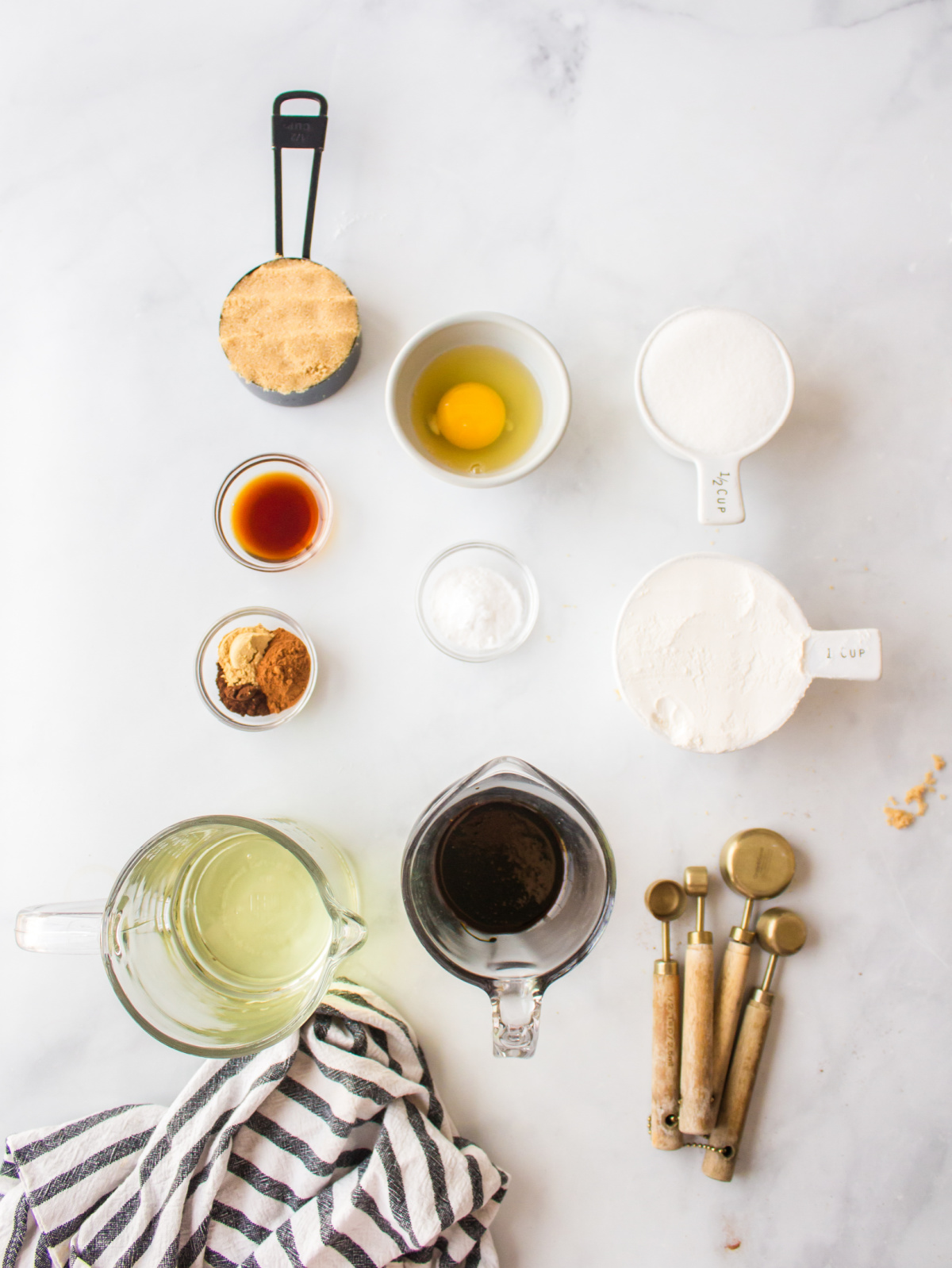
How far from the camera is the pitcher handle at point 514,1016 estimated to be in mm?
841

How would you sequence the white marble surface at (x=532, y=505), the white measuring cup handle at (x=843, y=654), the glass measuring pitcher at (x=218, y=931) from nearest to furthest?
the glass measuring pitcher at (x=218, y=931) < the white measuring cup handle at (x=843, y=654) < the white marble surface at (x=532, y=505)

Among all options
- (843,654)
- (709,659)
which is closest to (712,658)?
(709,659)

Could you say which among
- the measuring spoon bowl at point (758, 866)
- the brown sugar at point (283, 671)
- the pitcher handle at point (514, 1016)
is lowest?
the pitcher handle at point (514, 1016)

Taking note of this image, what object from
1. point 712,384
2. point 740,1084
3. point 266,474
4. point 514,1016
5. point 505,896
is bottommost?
point 740,1084

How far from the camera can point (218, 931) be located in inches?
37.4

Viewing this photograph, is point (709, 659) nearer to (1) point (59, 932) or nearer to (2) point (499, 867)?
(2) point (499, 867)

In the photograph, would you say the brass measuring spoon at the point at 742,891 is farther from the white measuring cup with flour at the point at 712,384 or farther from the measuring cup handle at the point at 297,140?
the measuring cup handle at the point at 297,140

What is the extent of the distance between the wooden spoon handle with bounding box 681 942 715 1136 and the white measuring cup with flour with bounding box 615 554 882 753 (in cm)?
28

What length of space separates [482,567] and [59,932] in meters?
0.67

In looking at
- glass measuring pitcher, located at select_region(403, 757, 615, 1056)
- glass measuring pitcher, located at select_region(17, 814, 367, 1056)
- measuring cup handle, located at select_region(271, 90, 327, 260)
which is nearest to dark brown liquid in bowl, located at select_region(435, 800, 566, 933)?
glass measuring pitcher, located at select_region(403, 757, 615, 1056)

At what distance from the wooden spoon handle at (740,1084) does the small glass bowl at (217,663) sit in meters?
0.71

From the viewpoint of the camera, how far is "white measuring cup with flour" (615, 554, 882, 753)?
3.20 feet

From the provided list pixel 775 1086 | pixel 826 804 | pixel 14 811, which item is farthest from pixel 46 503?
pixel 775 1086

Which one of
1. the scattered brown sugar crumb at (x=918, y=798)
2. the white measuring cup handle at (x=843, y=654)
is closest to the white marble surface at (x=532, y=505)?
the scattered brown sugar crumb at (x=918, y=798)
